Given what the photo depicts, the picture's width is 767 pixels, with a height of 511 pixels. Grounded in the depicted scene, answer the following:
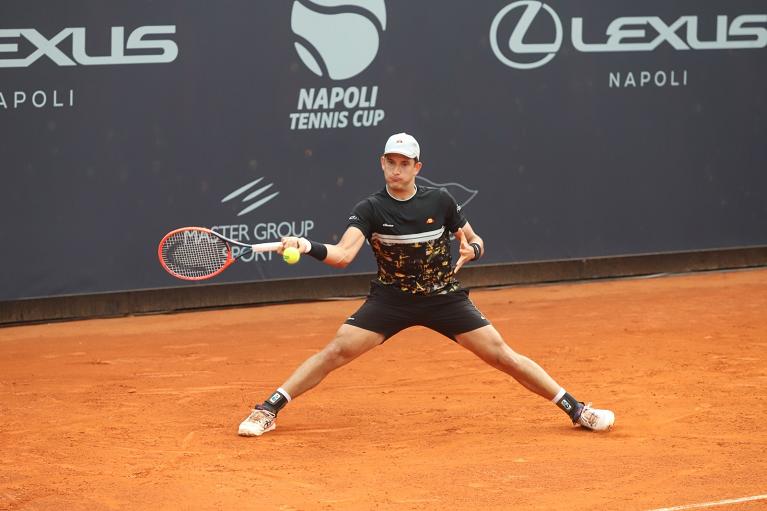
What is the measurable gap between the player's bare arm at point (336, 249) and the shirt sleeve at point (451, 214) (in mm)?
505

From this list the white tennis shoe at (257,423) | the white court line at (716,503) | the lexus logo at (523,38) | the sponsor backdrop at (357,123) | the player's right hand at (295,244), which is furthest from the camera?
the lexus logo at (523,38)

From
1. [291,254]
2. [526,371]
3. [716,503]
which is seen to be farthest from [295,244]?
[716,503]

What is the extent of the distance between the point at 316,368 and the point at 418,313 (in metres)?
0.62

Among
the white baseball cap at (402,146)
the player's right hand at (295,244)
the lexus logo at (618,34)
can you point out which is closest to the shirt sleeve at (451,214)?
the white baseball cap at (402,146)

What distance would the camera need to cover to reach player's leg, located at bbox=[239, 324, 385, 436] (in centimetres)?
670

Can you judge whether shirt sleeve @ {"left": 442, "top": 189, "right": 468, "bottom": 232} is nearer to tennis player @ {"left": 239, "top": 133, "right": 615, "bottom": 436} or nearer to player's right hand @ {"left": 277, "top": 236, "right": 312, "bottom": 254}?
tennis player @ {"left": 239, "top": 133, "right": 615, "bottom": 436}

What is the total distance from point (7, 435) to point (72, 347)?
8.82 feet

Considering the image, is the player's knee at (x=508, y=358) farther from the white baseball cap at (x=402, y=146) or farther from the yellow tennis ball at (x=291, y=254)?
the yellow tennis ball at (x=291, y=254)

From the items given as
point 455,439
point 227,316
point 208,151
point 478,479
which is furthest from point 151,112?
point 478,479

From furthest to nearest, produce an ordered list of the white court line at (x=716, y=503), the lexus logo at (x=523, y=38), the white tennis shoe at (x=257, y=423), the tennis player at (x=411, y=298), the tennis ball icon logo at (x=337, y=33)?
the lexus logo at (x=523, y=38) < the tennis ball icon logo at (x=337, y=33) < the white tennis shoe at (x=257, y=423) < the tennis player at (x=411, y=298) < the white court line at (x=716, y=503)

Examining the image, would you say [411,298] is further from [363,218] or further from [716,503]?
[716,503]

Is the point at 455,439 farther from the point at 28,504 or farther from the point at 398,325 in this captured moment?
the point at 28,504

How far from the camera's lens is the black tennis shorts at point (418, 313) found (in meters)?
6.71

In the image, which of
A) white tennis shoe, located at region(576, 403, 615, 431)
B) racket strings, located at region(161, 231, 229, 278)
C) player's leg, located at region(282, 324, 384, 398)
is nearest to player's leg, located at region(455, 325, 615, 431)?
white tennis shoe, located at region(576, 403, 615, 431)
